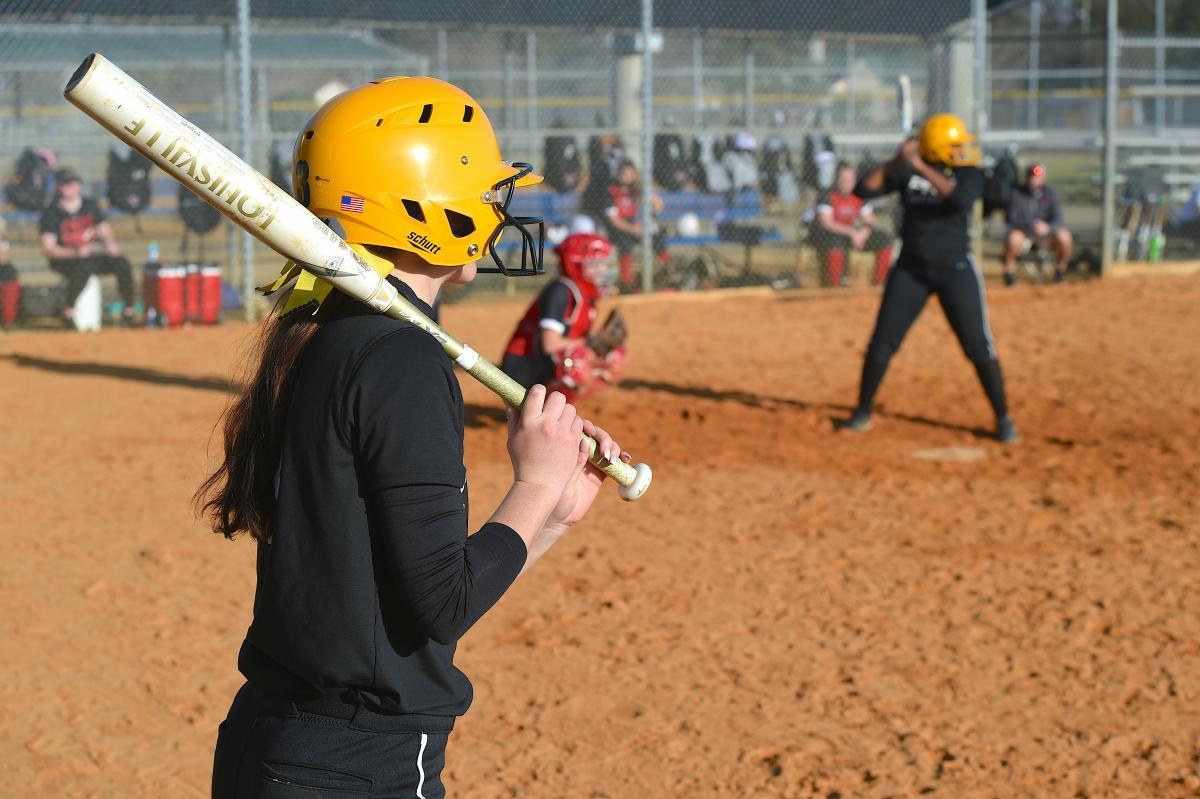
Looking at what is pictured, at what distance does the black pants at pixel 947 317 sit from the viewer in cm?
911

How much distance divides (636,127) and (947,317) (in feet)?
32.3

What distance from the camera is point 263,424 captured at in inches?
90.3

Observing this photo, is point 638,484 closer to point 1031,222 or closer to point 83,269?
point 83,269

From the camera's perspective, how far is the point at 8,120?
1659cm

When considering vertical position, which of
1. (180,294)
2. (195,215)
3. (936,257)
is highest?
(195,215)

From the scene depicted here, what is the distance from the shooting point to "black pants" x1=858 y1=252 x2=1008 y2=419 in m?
9.11

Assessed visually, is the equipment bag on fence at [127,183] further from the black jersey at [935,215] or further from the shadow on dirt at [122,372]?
the black jersey at [935,215]

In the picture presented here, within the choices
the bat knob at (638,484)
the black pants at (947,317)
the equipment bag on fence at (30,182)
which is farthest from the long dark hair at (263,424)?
the equipment bag on fence at (30,182)

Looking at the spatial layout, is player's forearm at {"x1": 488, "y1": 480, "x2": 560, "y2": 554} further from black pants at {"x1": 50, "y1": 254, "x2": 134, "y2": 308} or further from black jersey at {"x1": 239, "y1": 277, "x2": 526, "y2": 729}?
black pants at {"x1": 50, "y1": 254, "x2": 134, "y2": 308}

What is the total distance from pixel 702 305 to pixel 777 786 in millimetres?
11566

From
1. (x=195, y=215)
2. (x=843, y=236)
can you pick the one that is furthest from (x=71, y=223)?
(x=843, y=236)

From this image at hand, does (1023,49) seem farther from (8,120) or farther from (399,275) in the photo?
(399,275)

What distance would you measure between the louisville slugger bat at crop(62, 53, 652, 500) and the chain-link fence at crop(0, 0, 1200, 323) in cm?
1200

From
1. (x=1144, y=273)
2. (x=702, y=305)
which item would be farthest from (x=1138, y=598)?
(x=1144, y=273)
